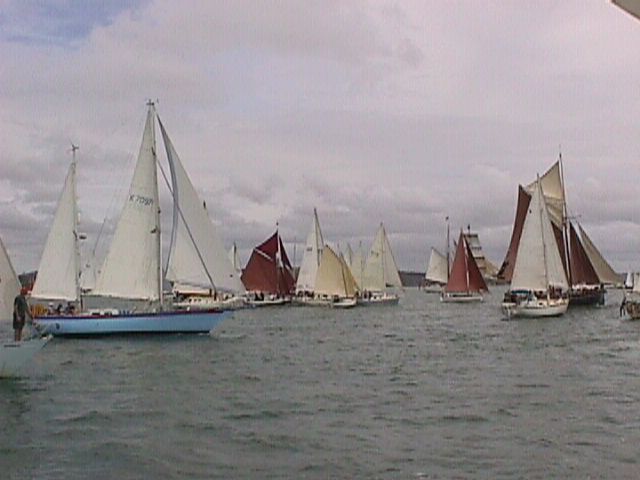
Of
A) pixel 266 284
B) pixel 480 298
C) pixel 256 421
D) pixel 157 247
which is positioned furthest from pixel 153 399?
pixel 480 298

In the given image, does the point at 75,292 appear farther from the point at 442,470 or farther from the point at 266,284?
the point at 266,284

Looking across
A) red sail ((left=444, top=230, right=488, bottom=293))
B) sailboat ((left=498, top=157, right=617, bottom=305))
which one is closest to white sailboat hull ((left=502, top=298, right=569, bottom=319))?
sailboat ((left=498, top=157, right=617, bottom=305))

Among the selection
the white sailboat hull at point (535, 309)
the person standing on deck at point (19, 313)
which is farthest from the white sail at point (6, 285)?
the white sailboat hull at point (535, 309)

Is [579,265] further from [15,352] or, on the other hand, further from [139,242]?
[15,352]

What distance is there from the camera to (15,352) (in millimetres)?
25031

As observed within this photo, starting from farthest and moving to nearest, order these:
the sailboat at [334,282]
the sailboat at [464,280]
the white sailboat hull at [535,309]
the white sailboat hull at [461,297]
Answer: the white sailboat hull at [461,297]
the sailboat at [464,280]
the sailboat at [334,282]
the white sailboat hull at [535,309]

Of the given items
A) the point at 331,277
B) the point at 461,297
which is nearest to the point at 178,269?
the point at 331,277

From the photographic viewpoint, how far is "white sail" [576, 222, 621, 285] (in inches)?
2990

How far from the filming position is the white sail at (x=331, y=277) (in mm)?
82938

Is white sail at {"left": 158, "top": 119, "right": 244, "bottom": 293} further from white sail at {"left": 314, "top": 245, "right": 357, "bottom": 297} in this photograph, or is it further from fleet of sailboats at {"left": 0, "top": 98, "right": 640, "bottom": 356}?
white sail at {"left": 314, "top": 245, "right": 357, "bottom": 297}

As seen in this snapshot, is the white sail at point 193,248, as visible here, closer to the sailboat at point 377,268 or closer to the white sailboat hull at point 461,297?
the sailboat at point 377,268

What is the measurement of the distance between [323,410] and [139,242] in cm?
2163

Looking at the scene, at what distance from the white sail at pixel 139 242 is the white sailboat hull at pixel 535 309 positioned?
26.3 m

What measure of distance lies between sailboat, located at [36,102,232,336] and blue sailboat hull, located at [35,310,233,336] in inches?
1.8
